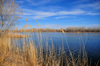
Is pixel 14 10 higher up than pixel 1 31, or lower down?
higher up

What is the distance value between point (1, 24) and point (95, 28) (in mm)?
28796

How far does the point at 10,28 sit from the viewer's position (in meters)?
5.30

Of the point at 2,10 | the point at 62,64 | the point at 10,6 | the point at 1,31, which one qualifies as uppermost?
the point at 10,6

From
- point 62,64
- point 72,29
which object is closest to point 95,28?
point 72,29

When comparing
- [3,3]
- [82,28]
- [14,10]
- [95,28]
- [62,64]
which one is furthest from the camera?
[82,28]

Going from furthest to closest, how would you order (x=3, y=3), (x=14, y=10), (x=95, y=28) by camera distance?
(x=95, y=28) < (x=14, y=10) < (x=3, y=3)

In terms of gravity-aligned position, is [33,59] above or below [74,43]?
above

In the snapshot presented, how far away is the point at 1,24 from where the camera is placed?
4824mm

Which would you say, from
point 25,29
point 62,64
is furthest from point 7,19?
point 62,64

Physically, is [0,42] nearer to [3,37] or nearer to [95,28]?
[3,37]

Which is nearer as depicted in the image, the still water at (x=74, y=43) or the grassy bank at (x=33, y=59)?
the grassy bank at (x=33, y=59)

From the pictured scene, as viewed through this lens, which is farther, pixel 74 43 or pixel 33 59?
pixel 74 43

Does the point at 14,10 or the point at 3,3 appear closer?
the point at 3,3

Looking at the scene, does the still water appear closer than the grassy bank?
No
